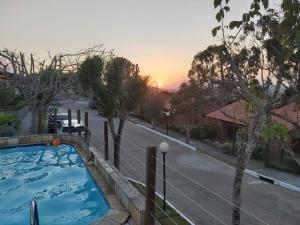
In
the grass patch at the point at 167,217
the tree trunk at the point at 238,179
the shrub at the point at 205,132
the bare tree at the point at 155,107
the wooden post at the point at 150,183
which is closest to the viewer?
the wooden post at the point at 150,183

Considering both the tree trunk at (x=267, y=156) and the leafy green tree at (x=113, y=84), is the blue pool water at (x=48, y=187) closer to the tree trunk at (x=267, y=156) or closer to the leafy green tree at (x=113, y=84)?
the leafy green tree at (x=113, y=84)

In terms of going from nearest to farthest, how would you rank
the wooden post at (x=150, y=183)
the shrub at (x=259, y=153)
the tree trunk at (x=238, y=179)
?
1. the wooden post at (x=150, y=183)
2. the tree trunk at (x=238, y=179)
3. the shrub at (x=259, y=153)

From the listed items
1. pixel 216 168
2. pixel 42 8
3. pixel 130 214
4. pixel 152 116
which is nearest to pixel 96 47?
pixel 42 8

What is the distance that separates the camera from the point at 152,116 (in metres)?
36.0

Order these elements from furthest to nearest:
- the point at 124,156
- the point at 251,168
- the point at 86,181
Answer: the point at 124,156
the point at 251,168
the point at 86,181

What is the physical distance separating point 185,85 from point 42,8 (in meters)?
13.1

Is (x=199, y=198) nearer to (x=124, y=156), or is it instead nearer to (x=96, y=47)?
(x=124, y=156)

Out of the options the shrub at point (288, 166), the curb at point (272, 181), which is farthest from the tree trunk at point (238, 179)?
the shrub at point (288, 166)

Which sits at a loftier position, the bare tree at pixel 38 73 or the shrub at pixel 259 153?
the bare tree at pixel 38 73

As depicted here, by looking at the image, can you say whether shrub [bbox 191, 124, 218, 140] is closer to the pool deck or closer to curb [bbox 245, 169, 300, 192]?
curb [bbox 245, 169, 300, 192]

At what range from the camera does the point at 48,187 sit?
15156 mm

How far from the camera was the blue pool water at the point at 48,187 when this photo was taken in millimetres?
11750

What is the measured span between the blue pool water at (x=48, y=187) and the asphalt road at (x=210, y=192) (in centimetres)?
283

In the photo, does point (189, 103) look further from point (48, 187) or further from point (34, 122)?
point (48, 187)
